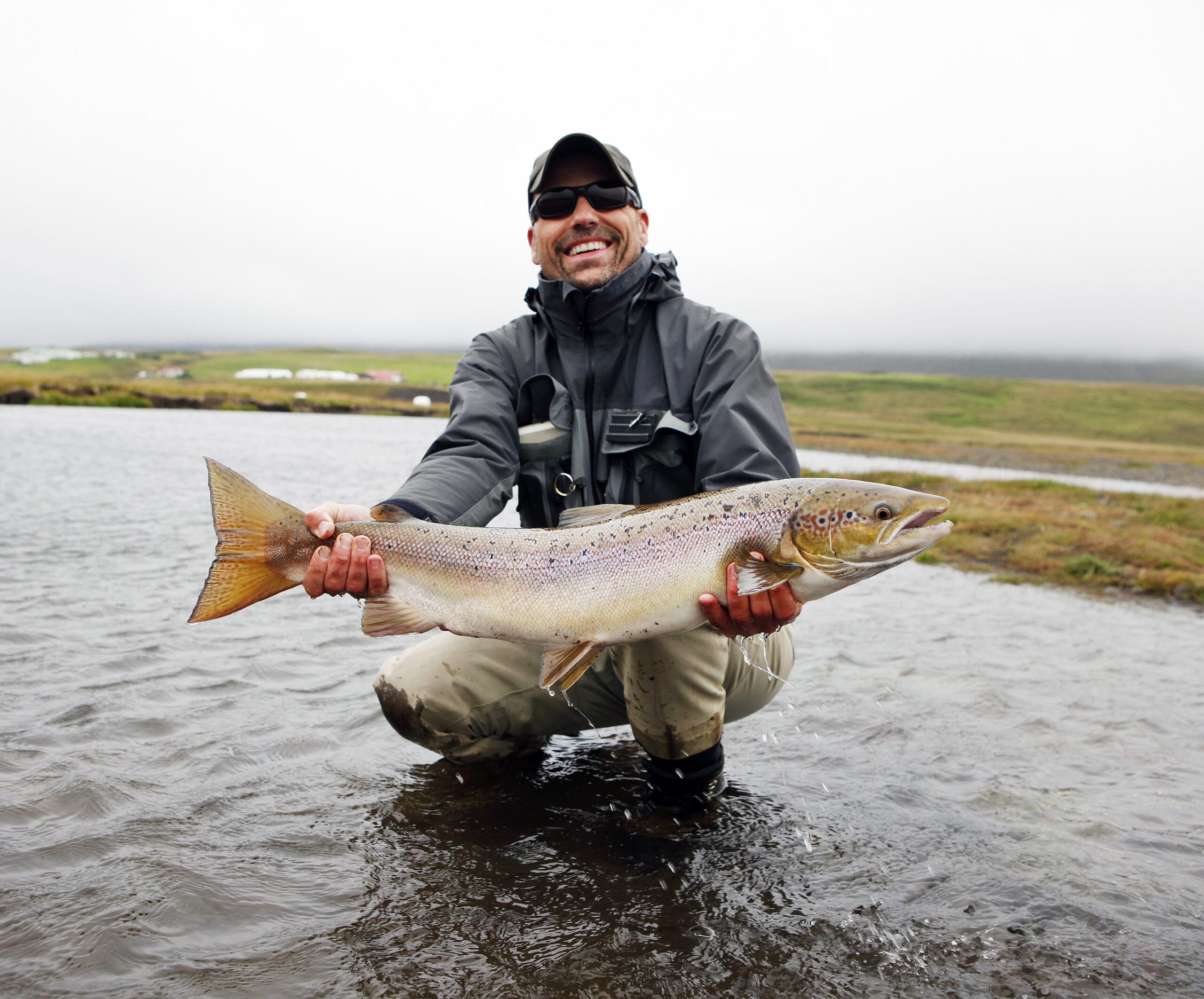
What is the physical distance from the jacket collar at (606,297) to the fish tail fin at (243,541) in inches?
70.6

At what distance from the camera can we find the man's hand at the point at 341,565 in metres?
3.48

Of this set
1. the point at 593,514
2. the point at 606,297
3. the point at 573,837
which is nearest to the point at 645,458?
the point at 593,514

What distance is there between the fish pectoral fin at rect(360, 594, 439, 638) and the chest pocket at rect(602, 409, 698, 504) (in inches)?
46.5

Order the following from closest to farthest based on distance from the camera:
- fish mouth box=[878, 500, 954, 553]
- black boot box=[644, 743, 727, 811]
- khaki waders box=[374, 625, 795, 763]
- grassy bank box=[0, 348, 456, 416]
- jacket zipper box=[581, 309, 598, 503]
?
fish mouth box=[878, 500, 954, 553], khaki waders box=[374, 625, 795, 763], black boot box=[644, 743, 727, 811], jacket zipper box=[581, 309, 598, 503], grassy bank box=[0, 348, 456, 416]

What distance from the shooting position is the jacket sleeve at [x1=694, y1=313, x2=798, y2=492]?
3.89 metres

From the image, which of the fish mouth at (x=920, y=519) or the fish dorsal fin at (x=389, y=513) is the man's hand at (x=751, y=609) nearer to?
the fish mouth at (x=920, y=519)

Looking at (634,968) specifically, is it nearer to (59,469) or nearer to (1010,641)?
(1010,641)

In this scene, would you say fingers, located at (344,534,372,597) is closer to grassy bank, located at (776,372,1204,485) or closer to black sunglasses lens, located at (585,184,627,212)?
black sunglasses lens, located at (585,184,627,212)

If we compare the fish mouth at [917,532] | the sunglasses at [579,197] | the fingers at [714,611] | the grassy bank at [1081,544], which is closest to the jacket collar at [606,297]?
the sunglasses at [579,197]

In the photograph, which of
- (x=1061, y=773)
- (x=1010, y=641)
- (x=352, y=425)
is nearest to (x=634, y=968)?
(x=1061, y=773)

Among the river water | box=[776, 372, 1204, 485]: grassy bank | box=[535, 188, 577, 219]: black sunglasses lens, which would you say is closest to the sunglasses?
box=[535, 188, 577, 219]: black sunglasses lens

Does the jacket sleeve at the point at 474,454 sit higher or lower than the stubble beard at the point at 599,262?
lower

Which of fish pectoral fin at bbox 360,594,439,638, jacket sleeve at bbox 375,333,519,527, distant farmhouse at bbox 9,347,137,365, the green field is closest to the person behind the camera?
fish pectoral fin at bbox 360,594,439,638

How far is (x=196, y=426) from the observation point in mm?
37219
